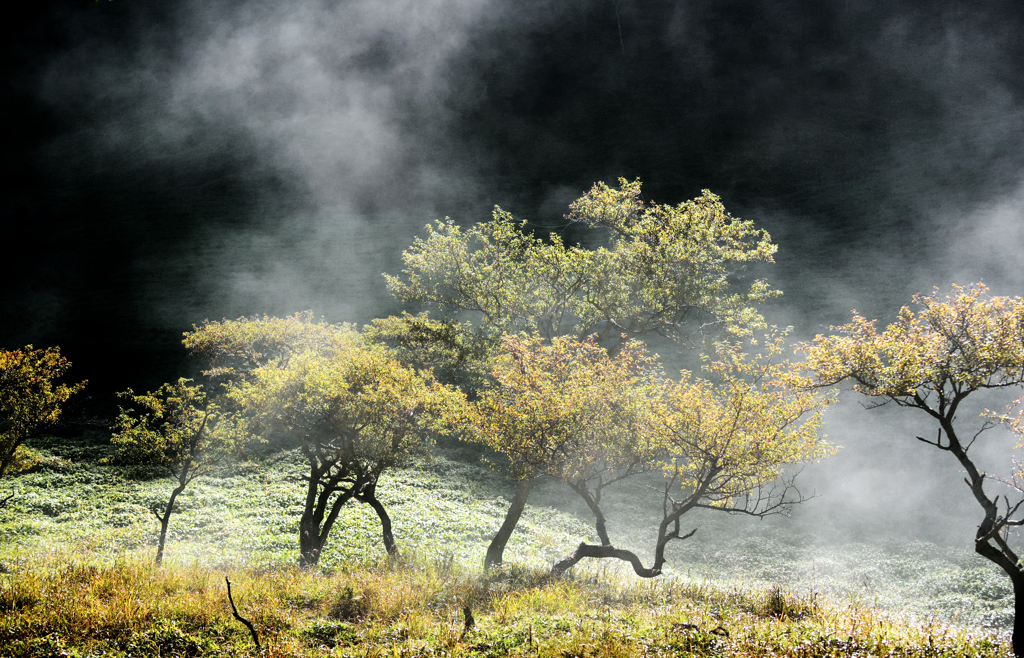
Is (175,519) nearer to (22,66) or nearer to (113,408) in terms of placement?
(113,408)

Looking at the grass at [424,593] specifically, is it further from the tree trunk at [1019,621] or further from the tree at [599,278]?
the tree at [599,278]

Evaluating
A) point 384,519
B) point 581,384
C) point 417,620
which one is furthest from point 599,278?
point 417,620

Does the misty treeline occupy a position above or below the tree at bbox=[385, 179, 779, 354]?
below

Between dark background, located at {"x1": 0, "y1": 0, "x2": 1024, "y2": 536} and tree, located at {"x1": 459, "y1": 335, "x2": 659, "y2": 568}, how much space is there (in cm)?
2229

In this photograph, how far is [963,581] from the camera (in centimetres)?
1703

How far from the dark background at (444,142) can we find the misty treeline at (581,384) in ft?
57.7

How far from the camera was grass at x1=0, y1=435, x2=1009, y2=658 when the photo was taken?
7969 mm

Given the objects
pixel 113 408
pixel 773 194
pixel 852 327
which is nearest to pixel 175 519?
pixel 113 408

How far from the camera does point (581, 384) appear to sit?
487 inches

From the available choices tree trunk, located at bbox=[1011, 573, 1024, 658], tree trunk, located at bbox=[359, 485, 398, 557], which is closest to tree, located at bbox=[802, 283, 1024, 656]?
tree trunk, located at bbox=[1011, 573, 1024, 658]

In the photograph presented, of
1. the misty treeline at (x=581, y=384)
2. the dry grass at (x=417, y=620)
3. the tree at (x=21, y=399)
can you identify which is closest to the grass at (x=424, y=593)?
the dry grass at (x=417, y=620)

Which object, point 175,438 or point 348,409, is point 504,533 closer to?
point 348,409

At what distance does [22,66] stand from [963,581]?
93362mm

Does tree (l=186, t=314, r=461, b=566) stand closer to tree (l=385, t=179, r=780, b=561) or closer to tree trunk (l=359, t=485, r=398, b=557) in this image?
tree trunk (l=359, t=485, r=398, b=557)
